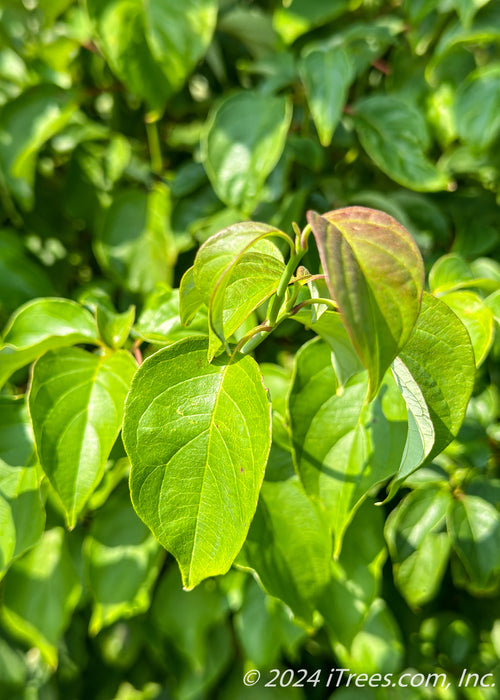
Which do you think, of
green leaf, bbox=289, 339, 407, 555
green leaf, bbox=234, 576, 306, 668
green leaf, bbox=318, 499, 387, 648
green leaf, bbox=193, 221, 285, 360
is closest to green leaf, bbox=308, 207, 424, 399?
green leaf, bbox=193, 221, 285, 360

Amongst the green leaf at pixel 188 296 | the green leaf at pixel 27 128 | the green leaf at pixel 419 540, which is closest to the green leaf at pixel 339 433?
the green leaf at pixel 188 296

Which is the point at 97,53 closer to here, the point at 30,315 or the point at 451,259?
the point at 30,315

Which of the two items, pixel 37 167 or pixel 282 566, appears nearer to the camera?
pixel 282 566

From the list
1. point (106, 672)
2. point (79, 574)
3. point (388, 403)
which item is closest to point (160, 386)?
point (388, 403)

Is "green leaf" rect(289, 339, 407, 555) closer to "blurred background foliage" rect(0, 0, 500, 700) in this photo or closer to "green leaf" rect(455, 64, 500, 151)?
"blurred background foliage" rect(0, 0, 500, 700)

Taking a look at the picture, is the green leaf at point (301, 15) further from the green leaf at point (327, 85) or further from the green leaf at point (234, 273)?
the green leaf at point (234, 273)

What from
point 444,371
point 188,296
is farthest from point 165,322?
point 444,371
